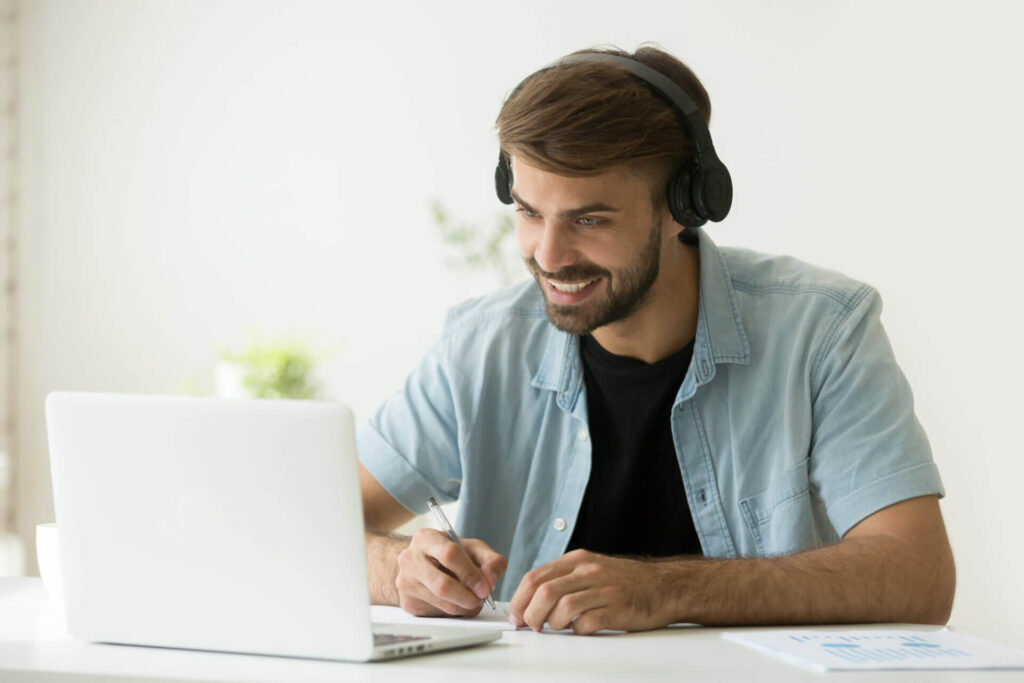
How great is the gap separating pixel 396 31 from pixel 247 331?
110cm

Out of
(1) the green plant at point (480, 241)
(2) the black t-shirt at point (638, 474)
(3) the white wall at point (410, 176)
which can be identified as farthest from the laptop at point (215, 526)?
(1) the green plant at point (480, 241)

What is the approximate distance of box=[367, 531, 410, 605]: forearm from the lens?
53.6 inches

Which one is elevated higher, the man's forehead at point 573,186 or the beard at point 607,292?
the man's forehead at point 573,186

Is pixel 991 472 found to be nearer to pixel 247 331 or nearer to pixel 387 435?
pixel 387 435

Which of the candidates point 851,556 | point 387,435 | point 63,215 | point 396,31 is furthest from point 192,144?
point 851,556

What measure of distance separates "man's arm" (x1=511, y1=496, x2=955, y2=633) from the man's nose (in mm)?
465

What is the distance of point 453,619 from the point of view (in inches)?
49.0

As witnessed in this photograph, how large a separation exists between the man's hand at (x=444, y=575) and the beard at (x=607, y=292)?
0.44 metres

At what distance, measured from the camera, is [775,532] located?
154cm

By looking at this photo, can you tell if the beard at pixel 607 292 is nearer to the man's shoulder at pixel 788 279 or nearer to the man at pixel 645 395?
the man at pixel 645 395

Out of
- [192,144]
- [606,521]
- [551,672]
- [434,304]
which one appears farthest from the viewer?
[192,144]

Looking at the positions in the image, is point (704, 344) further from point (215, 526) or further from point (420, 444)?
point (215, 526)

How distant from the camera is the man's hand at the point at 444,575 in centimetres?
121

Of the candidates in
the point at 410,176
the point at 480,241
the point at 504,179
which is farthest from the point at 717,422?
the point at 410,176
